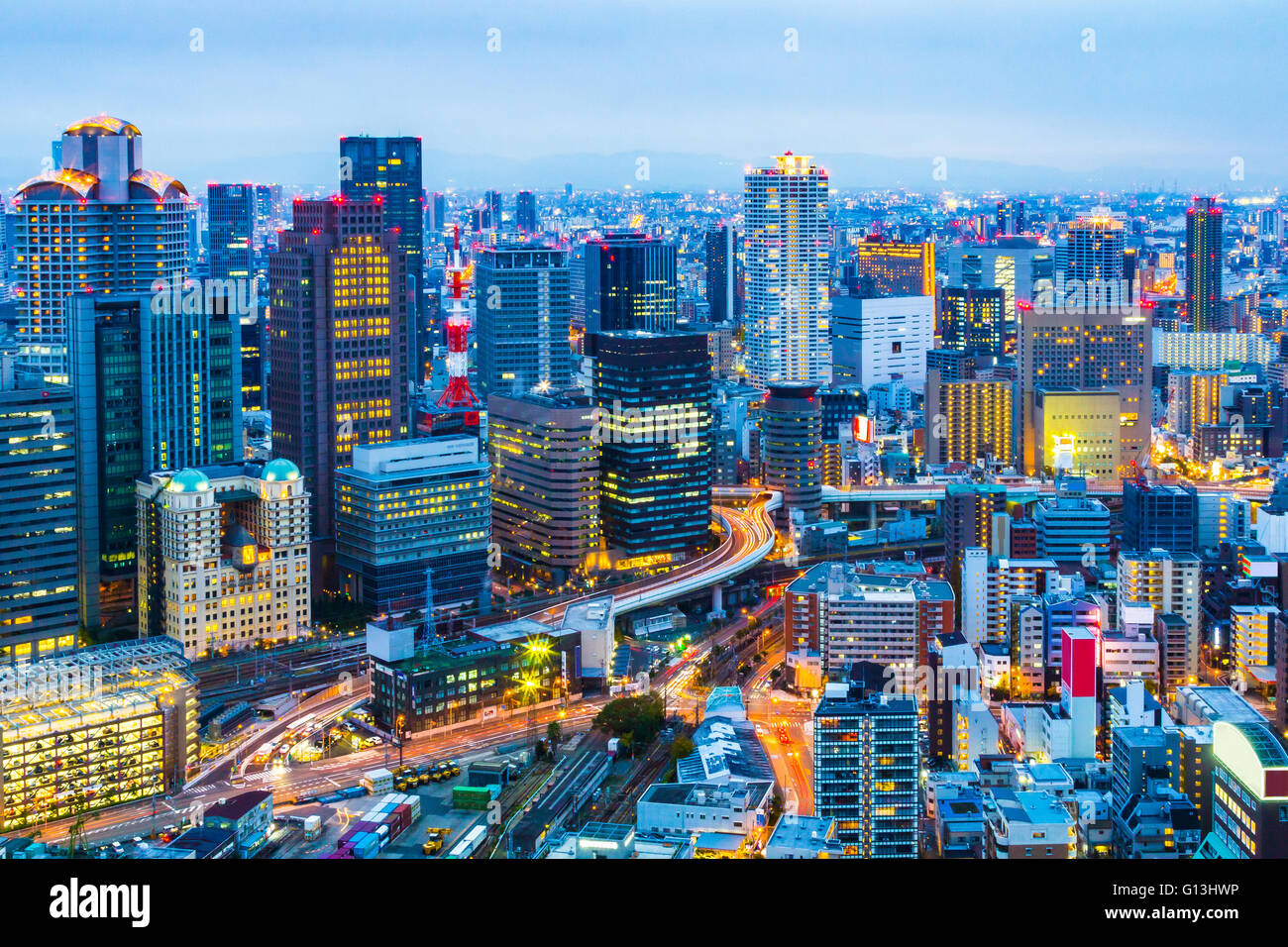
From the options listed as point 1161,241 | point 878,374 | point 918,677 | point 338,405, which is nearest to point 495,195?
point 878,374

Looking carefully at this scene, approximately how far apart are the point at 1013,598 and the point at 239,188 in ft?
43.7

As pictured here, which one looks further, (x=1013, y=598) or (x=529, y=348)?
(x=529, y=348)

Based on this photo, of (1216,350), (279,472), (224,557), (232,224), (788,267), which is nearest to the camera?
(224,557)

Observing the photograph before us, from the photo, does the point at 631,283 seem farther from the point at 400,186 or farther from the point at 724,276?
the point at 724,276

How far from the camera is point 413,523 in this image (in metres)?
11.9

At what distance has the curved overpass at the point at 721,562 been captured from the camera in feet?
40.6

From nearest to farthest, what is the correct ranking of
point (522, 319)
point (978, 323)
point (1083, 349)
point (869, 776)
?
point (869, 776) < point (522, 319) < point (1083, 349) < point (978, 323)

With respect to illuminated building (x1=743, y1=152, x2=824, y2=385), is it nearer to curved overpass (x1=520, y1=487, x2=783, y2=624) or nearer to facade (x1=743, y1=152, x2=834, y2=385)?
facade (x1=743, y1=152, x2=834, y2=385)

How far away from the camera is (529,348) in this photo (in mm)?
18703

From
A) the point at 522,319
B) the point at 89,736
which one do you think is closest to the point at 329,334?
the point at 89,736

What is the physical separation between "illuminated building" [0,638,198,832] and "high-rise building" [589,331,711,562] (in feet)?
17.0

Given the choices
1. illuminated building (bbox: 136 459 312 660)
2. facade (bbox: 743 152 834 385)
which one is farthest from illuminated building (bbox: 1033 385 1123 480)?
illuminated building (bbox: 136 459 312 660)

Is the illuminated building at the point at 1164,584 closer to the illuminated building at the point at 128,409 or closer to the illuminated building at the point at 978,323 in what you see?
the illuminated building at the point at 128,409
